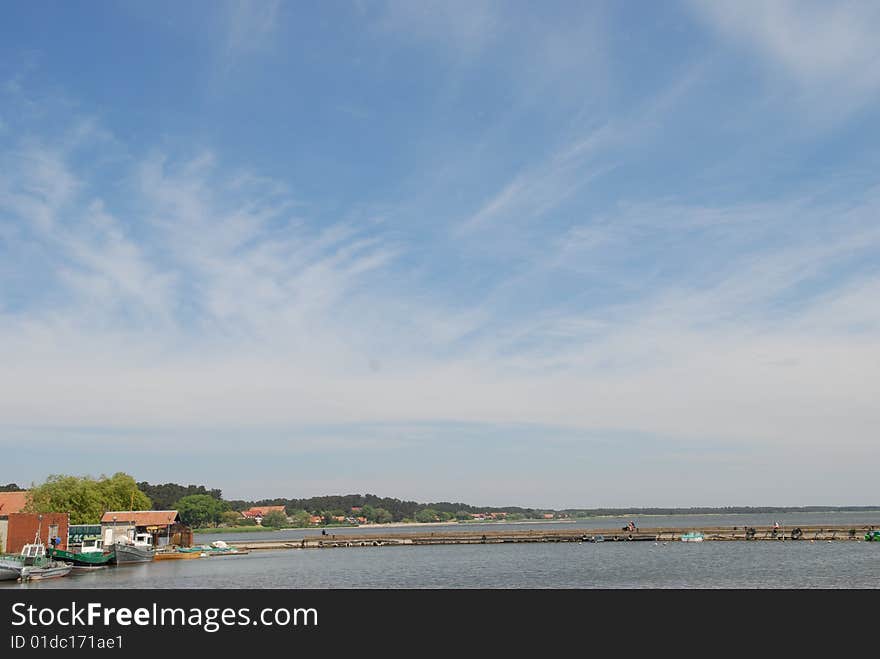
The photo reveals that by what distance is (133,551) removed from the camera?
8981 cm

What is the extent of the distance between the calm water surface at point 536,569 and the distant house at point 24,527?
28.5ft

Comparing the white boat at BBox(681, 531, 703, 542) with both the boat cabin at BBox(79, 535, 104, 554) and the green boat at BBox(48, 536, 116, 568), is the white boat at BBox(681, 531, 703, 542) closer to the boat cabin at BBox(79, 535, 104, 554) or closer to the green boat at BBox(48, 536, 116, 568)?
the green boat at BBox(48, 536, 116, 568)

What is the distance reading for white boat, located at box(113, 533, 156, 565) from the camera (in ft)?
287

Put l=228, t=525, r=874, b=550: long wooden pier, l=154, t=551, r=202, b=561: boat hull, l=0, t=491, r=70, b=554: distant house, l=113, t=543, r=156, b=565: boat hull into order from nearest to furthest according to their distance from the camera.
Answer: l=0, t=491, r=70, b=554: distant house, l=113, t=543, r=156, b=565: boat hull, l=154, t=551, r=202, b=561: boat hull, l=228, t=525, r=874, b=550: long wooden pier

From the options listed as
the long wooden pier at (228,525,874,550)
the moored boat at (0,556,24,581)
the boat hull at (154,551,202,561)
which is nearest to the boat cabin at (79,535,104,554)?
the boat hull at (154,551,202,561)

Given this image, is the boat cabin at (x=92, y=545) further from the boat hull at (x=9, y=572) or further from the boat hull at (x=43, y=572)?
the boat hull at (x=9, y=572)

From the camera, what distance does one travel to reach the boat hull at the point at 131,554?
8725cm

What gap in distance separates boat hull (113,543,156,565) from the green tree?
12446mm

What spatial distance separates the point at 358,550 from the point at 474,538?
2680 centimetres

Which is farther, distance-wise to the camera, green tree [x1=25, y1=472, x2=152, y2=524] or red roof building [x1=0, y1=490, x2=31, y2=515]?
green tree [x1=25, y1=472, x2=152, y2=524]

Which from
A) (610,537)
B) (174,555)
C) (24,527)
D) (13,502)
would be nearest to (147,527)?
(174,555)

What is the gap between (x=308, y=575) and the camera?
74438 millimetres
